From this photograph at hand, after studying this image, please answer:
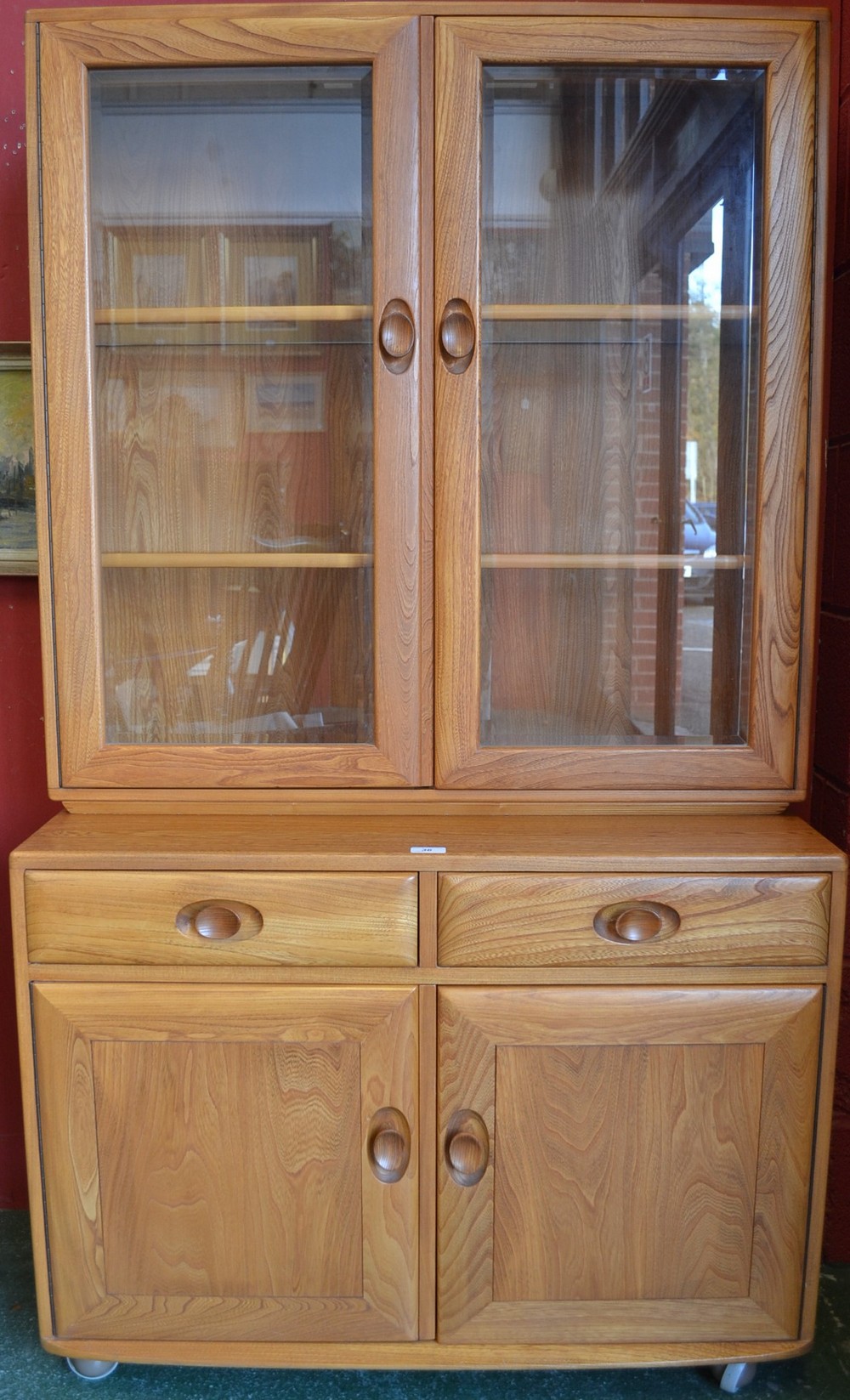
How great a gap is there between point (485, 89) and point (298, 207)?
282mm

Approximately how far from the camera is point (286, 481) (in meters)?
1.50

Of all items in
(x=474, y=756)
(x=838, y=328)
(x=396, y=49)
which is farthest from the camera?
(x=838, y=328)

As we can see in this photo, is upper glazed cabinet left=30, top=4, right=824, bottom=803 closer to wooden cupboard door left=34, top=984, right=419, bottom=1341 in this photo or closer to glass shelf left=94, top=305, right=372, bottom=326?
glass shelf left=94, top=305, right=372, bottom=326

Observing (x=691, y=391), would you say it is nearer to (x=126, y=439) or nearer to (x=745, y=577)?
(x=745, y=577)

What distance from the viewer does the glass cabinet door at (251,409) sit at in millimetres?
1380

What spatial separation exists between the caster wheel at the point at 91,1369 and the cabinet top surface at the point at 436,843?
73cm

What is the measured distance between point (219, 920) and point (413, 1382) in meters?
0.73

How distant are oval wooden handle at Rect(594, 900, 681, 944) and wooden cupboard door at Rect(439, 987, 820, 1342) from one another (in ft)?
0.24

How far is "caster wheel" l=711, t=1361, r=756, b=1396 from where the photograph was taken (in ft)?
4.82

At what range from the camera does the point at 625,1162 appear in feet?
4.54

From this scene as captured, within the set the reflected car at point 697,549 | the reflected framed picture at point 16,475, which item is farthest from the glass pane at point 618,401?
the reflected framed picture at point 16,475

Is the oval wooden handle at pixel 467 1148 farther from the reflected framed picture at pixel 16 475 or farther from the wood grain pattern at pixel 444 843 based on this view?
the reflected framed picture at pixel 16 475

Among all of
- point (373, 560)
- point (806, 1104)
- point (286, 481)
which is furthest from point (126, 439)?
point (806, 1104)

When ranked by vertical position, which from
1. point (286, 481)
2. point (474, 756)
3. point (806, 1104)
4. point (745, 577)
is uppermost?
point (286, 481)
